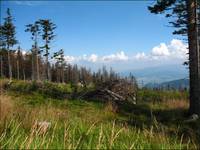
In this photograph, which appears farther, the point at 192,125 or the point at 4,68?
the point at 4,68

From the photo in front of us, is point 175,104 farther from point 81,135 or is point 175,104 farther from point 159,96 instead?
point 81,135

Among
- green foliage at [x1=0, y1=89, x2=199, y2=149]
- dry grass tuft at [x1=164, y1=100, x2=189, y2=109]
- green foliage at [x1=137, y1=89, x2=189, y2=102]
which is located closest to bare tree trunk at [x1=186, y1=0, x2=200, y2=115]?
dry grass tuft at [x1=164, y1=100, x2=189, y2=109]

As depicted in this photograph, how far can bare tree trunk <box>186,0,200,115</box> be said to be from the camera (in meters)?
15.1

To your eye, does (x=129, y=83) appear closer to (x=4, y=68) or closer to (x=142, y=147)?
(x=142, y=147)

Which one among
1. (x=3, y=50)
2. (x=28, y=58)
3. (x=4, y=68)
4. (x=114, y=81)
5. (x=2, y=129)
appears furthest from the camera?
(x=28, y=58)

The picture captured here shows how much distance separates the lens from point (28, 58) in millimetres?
108438

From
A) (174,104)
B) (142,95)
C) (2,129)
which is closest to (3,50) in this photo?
(142,95)

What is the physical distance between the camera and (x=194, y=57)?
594 inches

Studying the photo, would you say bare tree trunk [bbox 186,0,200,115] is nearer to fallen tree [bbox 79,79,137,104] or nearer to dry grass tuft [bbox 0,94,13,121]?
fallen tree [bbox 79,79,137,104]

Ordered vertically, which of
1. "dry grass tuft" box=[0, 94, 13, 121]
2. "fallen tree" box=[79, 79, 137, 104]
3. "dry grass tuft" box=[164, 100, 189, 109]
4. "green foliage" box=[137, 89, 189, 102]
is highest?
"dry grass tuft" box=[0, 94, 13, 121]

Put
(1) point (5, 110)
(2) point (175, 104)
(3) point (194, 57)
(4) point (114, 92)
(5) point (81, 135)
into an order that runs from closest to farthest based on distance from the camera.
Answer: (5) point (81, 135), (1) point (5, 110), (3) point (194, 57), (2) point (175, 104), (4) point (114, 92)

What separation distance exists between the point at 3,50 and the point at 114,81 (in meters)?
55.8

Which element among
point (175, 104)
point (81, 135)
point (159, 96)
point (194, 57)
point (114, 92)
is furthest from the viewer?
point (159, 96)

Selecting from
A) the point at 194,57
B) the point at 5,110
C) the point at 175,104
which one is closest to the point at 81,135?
the point at 5,110
